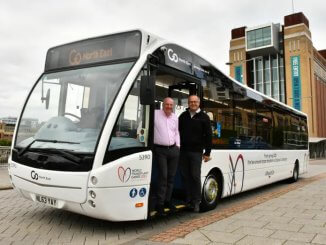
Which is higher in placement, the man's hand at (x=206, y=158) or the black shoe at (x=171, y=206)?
the man's hand at (x=206, y=158)

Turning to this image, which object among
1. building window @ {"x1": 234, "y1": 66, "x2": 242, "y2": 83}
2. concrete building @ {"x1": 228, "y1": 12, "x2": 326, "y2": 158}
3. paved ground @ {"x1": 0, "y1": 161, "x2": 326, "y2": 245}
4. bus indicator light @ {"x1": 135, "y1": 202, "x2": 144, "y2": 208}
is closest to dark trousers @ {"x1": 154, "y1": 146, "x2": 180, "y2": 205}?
bus indicator light @ {"x1": 135, "y1": 202, "x2": 144, "y2": 208}

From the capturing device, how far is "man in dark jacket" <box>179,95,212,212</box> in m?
6.53

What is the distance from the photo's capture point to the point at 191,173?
6531 millimetres

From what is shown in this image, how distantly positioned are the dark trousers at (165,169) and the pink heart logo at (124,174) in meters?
0.77

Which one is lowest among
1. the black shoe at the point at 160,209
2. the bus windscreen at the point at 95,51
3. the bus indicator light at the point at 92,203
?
the black shoe at the point at 160,209

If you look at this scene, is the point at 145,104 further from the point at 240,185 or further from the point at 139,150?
the point at 240,185

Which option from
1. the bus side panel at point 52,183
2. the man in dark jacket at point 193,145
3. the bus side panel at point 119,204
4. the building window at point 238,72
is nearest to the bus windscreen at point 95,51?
the man in dark jacket at point 193,145

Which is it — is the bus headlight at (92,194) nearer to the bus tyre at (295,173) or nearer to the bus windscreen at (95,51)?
the bus windscreen at (95,51)

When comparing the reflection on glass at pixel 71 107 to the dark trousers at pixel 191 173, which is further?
the dark trousers at pixel 191 173

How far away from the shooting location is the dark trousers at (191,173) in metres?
6.51

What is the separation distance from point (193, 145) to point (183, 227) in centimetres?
151

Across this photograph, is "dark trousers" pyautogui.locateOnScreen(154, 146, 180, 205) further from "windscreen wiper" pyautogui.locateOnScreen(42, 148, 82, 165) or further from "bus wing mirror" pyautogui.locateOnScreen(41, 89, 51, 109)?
"bus wing mirror" pyautogui.locateOnScreen(41, 89, 51, 109)

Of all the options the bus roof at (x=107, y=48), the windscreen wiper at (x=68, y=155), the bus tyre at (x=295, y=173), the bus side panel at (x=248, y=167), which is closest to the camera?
the windscreen wiper at (x=68, y=155)

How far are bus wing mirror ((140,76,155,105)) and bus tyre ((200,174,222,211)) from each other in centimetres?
258
